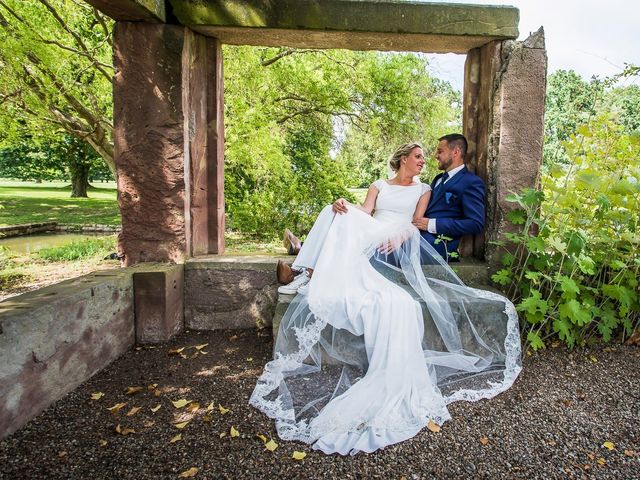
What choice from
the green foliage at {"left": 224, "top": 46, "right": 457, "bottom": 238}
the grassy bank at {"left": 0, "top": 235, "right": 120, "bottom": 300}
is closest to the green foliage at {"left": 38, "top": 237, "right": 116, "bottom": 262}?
the grassy bank at {"left": 0, "top": 235, "right": 120, "bottom": 300}

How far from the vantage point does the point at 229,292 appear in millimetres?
3625

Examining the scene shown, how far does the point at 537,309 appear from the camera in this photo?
10.8 ft

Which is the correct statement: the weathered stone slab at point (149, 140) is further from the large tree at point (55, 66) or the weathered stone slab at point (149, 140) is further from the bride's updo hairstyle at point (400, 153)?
the large tree at point (55, 66)

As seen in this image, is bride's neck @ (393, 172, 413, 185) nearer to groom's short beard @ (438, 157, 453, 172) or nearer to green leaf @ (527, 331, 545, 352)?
groom's short beard @ (438, 157, 453, 172)

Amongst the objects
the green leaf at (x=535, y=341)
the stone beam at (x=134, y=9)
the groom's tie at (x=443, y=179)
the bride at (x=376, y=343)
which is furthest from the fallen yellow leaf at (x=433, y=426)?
the stone beam at (x=134, y=9)

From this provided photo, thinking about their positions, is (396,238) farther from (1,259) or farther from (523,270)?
(1,259)

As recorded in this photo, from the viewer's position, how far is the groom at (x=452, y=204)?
3.39 metres

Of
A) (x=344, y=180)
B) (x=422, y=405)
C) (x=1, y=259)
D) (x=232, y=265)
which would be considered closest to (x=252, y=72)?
(x=344, y=180)

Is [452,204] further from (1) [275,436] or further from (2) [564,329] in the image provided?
(1) [275,436]

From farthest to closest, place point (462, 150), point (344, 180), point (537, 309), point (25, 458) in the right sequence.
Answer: point (344, 180), point (462, 150), point (537, 309), point (25, 458)

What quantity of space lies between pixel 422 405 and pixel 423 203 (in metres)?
1.74

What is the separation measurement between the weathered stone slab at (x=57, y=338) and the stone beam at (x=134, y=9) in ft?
5.95

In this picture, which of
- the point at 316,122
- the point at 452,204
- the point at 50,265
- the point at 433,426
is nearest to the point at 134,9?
the point at 452,204

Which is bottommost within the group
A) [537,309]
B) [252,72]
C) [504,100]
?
[537,309]
